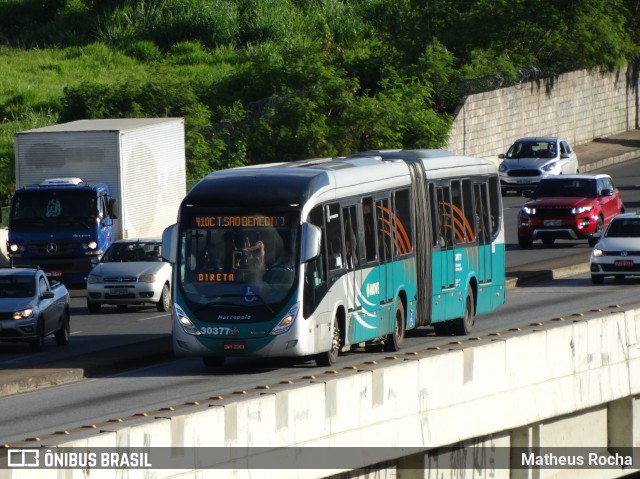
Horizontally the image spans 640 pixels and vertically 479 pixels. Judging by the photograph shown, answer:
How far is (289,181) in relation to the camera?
2380 cm

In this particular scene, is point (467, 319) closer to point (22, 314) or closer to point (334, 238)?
point (334, 238)

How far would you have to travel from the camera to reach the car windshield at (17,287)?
2858 centimetres

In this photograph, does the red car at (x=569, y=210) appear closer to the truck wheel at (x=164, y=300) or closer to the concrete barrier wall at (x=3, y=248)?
the truck wheel at (x=164, y=300)

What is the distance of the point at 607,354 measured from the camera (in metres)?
22.3

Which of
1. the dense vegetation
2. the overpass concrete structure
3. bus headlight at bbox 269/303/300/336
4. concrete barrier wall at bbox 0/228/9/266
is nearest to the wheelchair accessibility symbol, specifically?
bus headlight at bbox 269/303/300/336

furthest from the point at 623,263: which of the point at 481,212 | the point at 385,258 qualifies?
the point at 385,258

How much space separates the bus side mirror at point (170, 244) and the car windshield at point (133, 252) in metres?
12.2

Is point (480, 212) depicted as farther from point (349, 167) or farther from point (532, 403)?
point (532, 403)

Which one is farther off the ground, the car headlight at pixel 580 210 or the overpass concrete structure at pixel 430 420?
the overpass concrete structure at pixel 430 420

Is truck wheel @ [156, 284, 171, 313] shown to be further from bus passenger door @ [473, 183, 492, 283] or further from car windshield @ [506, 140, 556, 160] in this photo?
car windshield @ [506, 140, 556, 160]

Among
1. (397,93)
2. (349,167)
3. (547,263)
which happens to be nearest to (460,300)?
(349,167)

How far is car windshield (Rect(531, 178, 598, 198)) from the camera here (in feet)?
148

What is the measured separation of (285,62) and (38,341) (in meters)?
33.7

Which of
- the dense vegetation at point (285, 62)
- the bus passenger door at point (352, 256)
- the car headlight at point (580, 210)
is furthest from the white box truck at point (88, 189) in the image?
the bus passenger door at point (352, 256)
